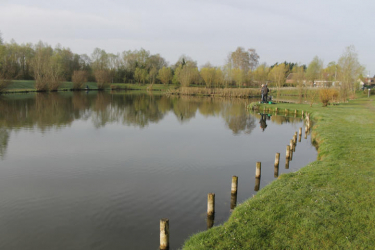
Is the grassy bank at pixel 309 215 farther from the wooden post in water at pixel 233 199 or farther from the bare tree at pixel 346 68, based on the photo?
the bare tree at pixel 346 68

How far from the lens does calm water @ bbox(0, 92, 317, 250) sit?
6864mm

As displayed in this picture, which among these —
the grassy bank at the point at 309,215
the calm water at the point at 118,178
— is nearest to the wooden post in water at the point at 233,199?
the calm water at the point at 118,178

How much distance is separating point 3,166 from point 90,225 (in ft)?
22.2

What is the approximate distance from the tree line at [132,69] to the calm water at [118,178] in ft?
118

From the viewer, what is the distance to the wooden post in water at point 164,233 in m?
5.40

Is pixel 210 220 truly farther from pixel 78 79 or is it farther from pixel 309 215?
pixel 78 79

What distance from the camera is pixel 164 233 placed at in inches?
219

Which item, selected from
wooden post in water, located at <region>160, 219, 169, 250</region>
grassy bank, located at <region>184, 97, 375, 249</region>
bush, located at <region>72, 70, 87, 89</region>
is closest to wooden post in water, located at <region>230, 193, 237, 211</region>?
grassy bank, located at <region>184, 97, 375, 249</region>

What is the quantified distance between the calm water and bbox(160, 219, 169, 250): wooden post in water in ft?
1.68

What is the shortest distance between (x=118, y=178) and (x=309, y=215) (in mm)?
6792

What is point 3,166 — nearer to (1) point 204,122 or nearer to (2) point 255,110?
(1) point 204,122

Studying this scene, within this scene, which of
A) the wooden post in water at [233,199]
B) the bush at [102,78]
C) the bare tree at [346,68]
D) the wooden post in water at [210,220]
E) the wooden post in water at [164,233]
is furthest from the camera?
the bush at [102,78]

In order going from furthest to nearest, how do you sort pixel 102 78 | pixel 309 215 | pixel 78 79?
pixel 102 78 < pixel 78 79 < pixel 309 215

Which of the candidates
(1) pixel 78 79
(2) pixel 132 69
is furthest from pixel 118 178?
(2) pixel 132 69
